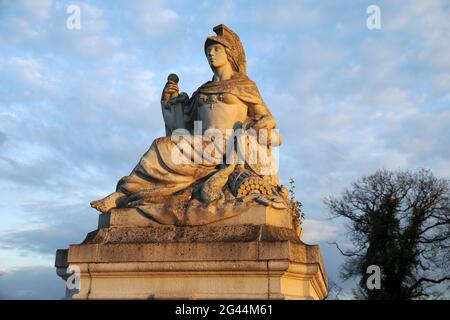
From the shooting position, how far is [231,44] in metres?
9.65

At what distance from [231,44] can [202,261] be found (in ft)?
13.9

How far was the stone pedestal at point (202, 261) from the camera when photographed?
6824 millimetres

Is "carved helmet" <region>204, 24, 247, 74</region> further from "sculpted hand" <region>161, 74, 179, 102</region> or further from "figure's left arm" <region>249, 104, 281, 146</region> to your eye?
"figure's left arm" <region>249, 104, 281, 146</region>

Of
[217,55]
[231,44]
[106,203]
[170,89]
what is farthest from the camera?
[170,89]

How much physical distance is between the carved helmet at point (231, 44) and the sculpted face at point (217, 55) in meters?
0.07

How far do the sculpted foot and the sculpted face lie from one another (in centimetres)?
286

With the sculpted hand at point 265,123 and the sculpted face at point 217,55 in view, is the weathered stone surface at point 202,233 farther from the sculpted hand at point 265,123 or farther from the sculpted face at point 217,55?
the sculpted face at point 217,55

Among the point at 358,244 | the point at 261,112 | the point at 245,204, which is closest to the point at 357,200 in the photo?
the point at 358,244

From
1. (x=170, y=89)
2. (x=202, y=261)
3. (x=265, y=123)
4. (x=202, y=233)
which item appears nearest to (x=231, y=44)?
(x=170, y=89)

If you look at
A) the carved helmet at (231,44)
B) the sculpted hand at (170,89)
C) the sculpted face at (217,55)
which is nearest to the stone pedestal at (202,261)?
the sculpted hand at (170,89)

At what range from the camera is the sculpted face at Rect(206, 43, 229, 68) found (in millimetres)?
9461

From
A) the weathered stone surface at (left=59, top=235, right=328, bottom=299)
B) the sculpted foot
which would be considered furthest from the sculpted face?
the weathered stone surface at (left=59, top=235, right=328, bottom=299)

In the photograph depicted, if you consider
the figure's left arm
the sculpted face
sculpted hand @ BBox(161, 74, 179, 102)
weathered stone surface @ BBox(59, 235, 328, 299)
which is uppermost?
the sculpted face

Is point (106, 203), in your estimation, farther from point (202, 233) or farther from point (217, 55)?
point (217, 55)
